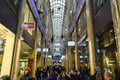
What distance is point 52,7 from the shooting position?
34562 millimetres

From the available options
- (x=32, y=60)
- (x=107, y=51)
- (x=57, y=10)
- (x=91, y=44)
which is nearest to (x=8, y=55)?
(x=91, y=44)

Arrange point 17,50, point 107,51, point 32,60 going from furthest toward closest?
point 32,60 → point 17,50 → point 107,51

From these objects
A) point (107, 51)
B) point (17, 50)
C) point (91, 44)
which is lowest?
point (107, 51)

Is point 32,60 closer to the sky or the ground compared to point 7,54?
closer to the ground

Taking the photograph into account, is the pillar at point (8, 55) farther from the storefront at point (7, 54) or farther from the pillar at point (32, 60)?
the pillar at point (32, 60)

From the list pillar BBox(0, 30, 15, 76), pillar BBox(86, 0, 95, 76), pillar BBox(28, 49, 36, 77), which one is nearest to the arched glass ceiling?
pillar BBox(28, 49, 36, 77)

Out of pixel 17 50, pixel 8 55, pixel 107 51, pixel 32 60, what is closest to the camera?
pixel 107 51

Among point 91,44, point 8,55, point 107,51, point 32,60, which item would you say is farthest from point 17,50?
point 32,60

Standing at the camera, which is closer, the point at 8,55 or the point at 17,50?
the point at 8,55

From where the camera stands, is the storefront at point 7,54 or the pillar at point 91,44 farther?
the pillar at point 91,44

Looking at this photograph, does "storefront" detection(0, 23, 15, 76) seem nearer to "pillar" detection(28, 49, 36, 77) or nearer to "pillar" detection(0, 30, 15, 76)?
"pillar" detection(0, 30, 15, 76)

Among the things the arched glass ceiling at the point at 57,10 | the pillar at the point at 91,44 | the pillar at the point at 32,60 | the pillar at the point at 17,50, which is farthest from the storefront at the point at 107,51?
the arched glass ceiling at the point at 57,10

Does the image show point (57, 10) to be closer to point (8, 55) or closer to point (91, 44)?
point (91, 44)

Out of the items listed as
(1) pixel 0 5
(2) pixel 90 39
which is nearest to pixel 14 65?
(1) pixel 0 5
